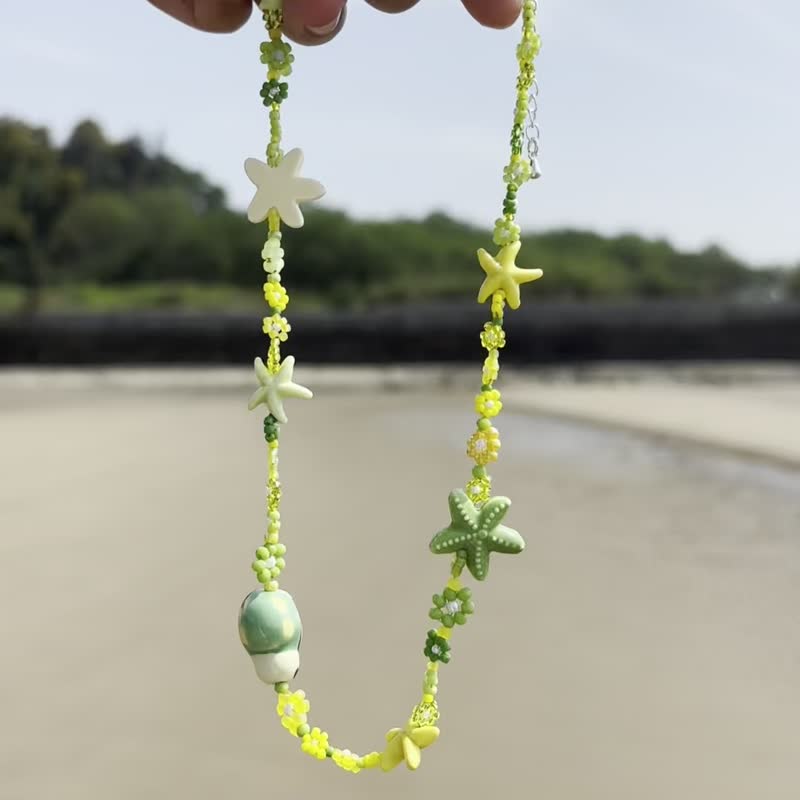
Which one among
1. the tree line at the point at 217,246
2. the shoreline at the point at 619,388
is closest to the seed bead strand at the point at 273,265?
the shoreline at the point at 619,388

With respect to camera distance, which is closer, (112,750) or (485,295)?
(485,295)

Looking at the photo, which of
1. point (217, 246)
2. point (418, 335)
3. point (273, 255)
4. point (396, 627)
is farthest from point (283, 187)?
point (217, 246)

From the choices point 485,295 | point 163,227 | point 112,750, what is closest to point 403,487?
point 112,750

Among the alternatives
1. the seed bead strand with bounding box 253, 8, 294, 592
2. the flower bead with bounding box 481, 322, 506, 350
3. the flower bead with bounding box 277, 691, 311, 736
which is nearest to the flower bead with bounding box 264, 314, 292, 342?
the seed bead strand with bounding box 253, 8, 294, 592

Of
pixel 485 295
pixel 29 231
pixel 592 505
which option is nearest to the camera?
pixel 485 295

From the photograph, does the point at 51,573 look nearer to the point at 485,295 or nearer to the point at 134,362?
the point at 485,295

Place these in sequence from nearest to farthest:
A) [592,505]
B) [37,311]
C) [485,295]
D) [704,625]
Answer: [485,295] < [704,625] < [592,505] < [37,311]

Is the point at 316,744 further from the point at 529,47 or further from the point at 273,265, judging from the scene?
the point at 529,47

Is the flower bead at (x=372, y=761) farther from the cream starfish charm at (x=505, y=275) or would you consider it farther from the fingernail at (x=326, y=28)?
the fingernail at (x=326, y=28)
